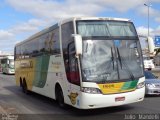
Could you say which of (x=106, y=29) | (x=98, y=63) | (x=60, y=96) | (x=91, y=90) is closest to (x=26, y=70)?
(x=60, y=96)

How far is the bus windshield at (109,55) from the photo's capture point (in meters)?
11.7

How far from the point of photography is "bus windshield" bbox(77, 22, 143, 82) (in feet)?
38.5

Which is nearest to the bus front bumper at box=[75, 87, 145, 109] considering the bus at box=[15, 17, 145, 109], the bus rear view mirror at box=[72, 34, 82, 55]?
the bus at box=[15, 17, 145, 109]

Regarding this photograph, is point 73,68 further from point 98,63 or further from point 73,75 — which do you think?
point 98,63

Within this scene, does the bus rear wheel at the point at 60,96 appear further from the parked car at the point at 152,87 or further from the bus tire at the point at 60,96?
the parked car at the point at 152,87

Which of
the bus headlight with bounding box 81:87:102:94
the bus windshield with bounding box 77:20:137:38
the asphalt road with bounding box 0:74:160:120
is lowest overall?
the asphalt road with bounding box 0:74:160:120

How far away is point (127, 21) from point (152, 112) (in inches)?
126

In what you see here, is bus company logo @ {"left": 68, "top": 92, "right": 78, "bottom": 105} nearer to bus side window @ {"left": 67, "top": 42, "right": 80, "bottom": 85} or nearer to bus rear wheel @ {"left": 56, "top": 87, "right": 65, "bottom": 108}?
bus side window @ {"left": 67, "top": 42, "right": 80, "bottom": 85}

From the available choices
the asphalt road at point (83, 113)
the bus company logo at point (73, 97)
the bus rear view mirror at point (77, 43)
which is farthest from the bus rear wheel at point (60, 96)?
the bus rear view mirror at point (77, 43)

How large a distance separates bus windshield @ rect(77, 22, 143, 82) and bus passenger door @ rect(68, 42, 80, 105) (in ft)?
1.14

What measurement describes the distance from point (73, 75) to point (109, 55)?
1338mm

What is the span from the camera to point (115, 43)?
40.0 ft

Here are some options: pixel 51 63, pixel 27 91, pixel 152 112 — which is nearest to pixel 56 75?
pixel 51 63

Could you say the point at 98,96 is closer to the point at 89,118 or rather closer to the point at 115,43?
the point at 89,118
